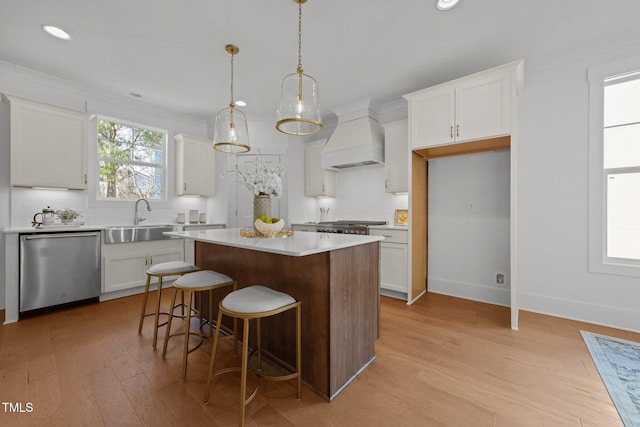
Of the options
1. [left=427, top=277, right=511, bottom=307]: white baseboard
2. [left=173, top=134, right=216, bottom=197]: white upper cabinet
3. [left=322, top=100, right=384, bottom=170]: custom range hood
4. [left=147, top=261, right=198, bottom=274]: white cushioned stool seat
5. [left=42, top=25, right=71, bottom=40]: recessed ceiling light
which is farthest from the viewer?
[left=173, top=134, right=216, bottom=197]: white upper cabinet

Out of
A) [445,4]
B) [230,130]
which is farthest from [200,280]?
[445,4]

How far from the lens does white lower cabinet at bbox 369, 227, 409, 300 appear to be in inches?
132

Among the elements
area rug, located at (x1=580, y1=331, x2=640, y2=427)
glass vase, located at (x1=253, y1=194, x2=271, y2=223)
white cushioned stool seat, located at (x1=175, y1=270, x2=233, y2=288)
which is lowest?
area rug, located at (x1=580, y1=331, x2=640, y2=427)

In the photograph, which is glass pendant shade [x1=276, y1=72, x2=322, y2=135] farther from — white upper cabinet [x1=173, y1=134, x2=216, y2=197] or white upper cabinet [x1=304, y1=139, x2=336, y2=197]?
white upper cabinet [x1=173, y1=134, x2=216, y2=197]

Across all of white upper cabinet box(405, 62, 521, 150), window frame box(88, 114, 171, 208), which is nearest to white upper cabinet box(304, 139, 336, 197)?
white upper cabinet box(405, 62, 521, 150)

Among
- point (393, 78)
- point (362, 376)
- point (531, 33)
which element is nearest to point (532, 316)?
point (362, 376)

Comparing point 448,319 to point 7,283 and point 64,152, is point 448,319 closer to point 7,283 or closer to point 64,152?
point 7,283

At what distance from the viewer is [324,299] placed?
1.63 metres

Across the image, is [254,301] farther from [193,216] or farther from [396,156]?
[193,216]

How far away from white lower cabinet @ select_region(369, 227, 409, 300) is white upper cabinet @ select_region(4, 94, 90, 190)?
385cm

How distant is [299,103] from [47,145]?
327cm

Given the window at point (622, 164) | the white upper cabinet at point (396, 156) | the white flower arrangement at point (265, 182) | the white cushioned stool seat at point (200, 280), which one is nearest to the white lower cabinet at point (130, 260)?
the white cushioned stool seat at point (200, 280)

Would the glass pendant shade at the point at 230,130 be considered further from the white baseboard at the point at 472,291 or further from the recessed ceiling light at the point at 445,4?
the white baseboard at the point at 472,291

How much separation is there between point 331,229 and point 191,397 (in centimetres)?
255
